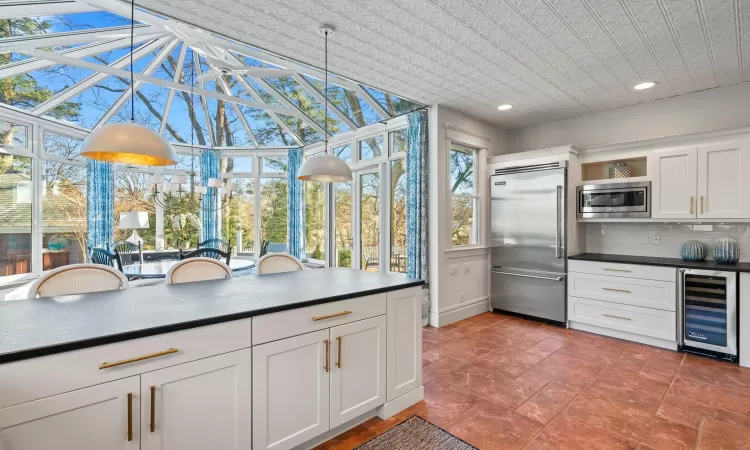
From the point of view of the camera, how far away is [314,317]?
1.91 meters

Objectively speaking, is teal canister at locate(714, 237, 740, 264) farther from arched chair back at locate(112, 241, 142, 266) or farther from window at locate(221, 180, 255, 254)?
window at locate(221, 180, 255, 254)

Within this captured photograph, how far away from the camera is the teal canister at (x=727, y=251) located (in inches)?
137

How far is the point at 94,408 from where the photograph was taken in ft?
4.17

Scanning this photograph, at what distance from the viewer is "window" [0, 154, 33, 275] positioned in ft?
15.6

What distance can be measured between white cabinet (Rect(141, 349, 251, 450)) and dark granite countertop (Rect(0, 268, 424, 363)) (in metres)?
0.20

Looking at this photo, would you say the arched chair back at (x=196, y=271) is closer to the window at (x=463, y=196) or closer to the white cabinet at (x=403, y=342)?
the white cabinet at (x=403, y=342)

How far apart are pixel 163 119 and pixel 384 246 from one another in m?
4.85

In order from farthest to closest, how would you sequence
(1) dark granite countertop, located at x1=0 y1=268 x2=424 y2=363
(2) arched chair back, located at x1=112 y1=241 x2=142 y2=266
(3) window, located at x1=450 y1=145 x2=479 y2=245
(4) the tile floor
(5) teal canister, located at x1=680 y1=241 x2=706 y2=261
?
(2) arched chair back, located at x1=112 y1=241 x2=142 y2=266
(3) window, located at x1=450 y1=145 x2=479 y2=245
(5) teal canister, located at x1=680 y1=241 x2=706 y2=261
(4) the tile floor
(1) dark granite countertop, located at x1=0 y1=268 x2=424 y2=363

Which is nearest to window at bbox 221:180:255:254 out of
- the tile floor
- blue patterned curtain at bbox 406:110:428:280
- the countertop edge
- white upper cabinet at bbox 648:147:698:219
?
blue patterned curtain at bbox 406:110:428:280

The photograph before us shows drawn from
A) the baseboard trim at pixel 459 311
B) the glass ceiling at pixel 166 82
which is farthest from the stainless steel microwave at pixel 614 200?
the glass ceiling at pixel 166 82

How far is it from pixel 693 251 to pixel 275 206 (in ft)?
22.1

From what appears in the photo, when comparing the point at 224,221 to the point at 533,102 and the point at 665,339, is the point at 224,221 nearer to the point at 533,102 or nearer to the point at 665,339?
the point at 533,102

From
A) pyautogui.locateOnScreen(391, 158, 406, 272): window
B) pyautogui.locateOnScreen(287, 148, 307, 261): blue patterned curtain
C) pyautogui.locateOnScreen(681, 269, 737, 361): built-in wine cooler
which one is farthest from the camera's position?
pyautogui.locateOnScreen(287, 148, 307, 261): blue patterned curtain

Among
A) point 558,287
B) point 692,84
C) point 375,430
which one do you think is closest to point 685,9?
point 692,84
